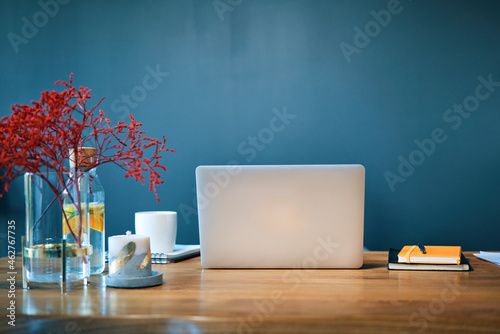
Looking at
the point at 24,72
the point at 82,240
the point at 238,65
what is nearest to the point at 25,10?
the point at 24,72

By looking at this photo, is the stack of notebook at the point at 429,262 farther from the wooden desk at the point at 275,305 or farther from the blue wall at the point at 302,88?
the blue wall at the point at 302,88

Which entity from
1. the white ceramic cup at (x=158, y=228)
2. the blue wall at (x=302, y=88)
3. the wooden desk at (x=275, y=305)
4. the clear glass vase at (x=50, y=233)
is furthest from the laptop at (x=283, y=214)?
the blue wall at (x=302, y=88)

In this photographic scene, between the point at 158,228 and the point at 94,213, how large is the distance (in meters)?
0.29

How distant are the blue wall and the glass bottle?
5.04 feet

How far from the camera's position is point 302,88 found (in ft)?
9.55

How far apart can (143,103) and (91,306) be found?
2.07 m

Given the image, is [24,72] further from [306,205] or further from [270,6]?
[306,205]

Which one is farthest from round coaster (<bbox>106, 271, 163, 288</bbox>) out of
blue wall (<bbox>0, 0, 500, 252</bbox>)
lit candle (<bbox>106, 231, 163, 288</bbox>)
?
blue wall (<bbox>0, 0, 500, 252</bbox>)

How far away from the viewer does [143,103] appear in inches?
118

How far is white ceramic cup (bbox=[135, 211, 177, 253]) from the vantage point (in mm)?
1663

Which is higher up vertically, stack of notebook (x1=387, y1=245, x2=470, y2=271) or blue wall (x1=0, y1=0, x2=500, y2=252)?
blue wall (x1=0, y1=0, x2=500, y2=252)

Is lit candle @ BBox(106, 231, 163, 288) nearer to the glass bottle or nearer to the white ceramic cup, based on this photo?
the glass bottle

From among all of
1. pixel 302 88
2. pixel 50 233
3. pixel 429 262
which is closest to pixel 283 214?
pixel 429 262

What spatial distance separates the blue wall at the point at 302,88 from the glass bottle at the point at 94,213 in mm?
1536
